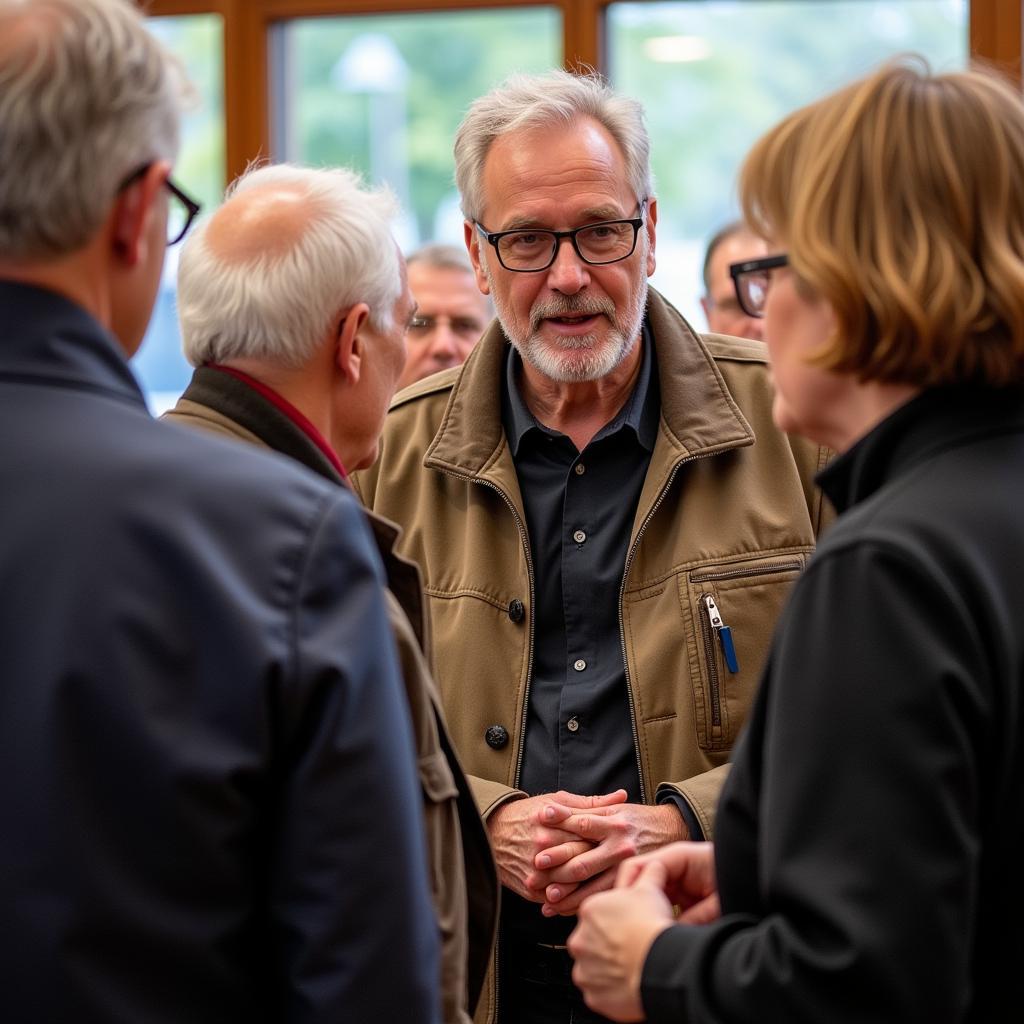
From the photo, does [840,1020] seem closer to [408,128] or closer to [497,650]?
[497,650]

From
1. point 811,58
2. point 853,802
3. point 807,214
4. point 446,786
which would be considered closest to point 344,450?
point 446,786

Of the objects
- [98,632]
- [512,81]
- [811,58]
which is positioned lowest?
[98,632]

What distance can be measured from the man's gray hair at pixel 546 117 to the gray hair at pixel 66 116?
137cm

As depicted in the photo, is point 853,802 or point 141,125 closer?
point 853,802

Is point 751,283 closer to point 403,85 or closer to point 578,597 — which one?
point 578,597

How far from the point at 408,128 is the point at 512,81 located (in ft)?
9.58

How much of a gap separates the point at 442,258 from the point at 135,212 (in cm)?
321

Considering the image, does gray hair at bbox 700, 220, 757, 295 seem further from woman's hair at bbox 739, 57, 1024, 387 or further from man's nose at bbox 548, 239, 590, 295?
woman's hair at bbox 739, 57, 1024, 387

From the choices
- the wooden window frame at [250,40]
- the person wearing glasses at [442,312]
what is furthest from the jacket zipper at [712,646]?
the wooden window frame at [250,40]

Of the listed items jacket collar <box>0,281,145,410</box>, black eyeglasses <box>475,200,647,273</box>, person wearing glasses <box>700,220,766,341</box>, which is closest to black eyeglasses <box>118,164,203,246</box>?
jacket collar <box>0,281,145,410</box>

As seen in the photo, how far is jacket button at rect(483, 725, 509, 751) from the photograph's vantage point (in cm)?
221

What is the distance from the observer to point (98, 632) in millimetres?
1145

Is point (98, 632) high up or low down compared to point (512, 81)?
down

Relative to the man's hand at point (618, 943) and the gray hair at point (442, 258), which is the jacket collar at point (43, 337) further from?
the gray hair at point (442, 258)
